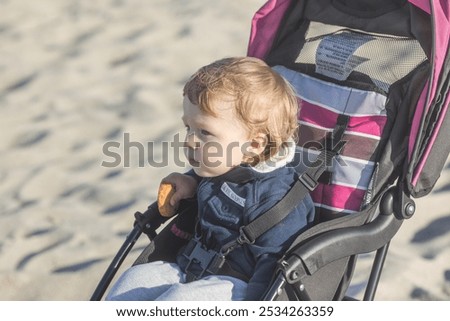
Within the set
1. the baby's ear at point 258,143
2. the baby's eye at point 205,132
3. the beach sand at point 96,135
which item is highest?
the baby's eye at point 205,132

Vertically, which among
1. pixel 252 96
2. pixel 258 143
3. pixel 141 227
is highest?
pixel 252 96

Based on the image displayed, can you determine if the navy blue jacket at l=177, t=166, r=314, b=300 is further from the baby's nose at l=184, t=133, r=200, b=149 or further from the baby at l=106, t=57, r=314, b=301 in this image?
the baby's nose at l=184, t=133, r=200, b=149

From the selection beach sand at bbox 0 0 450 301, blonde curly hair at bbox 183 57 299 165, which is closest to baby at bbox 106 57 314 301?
blonde curly hair at bbox 183 57 299 165

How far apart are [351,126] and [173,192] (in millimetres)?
631

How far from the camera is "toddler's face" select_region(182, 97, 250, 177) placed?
2502 millimetres

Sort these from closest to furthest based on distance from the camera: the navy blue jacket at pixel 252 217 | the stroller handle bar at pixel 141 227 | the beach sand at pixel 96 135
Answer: the navy blue jacket at pixel 252 217
the stroller handle bar at pixel 141 227
the beach sand at pixel 96 135

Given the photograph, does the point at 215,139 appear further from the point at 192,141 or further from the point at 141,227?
the point at 141,227

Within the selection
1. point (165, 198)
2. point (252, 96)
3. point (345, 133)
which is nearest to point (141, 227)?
point (165, 198)

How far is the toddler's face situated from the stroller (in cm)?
24

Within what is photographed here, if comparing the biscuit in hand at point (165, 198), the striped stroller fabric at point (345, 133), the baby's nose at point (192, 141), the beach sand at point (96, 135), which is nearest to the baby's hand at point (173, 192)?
the biscuit in hand at point (165, 198)

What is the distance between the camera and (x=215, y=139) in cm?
253

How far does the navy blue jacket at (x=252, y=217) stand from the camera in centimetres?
246

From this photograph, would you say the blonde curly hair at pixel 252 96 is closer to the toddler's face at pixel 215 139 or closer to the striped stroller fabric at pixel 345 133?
the toddler's face at pixel 215 139
